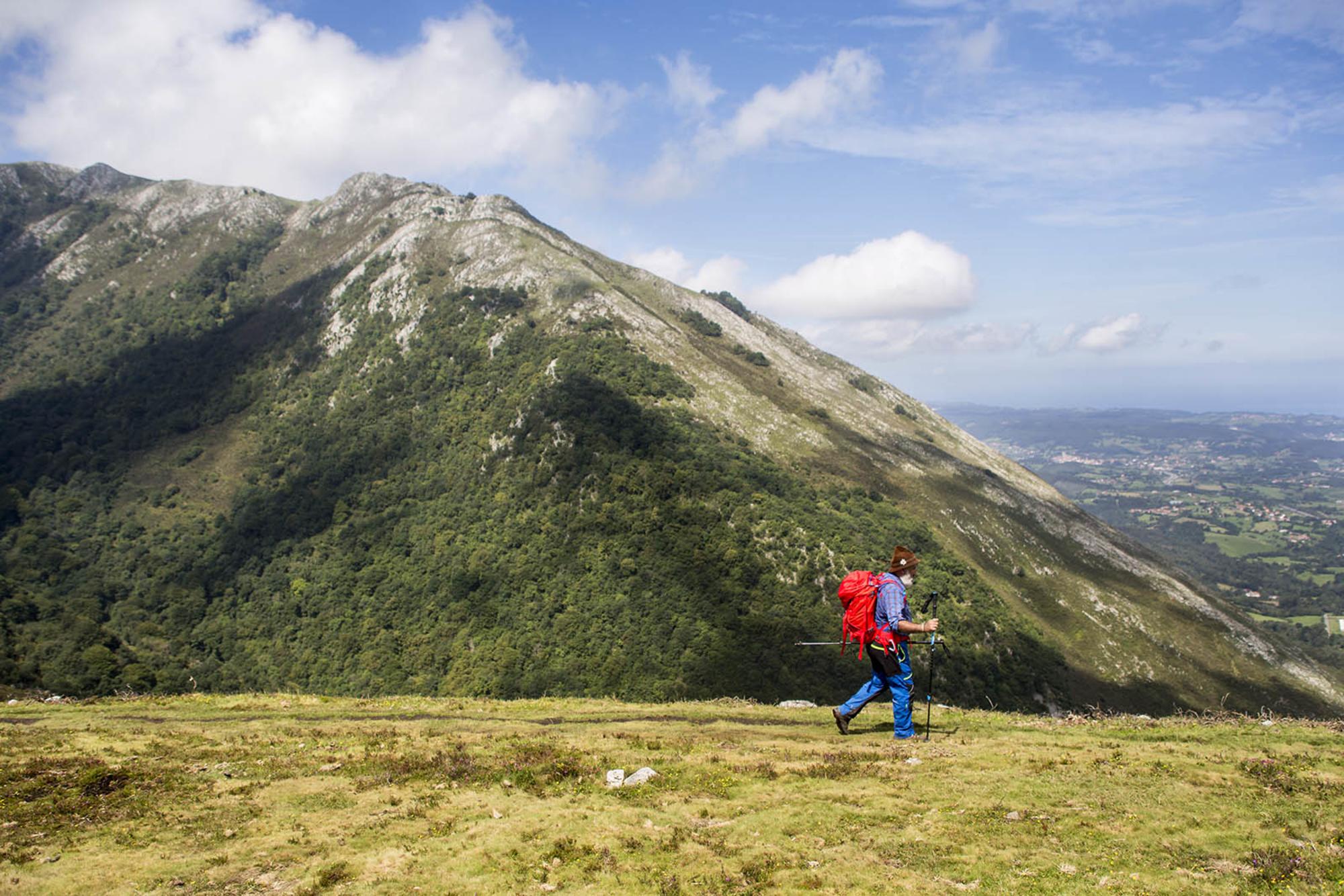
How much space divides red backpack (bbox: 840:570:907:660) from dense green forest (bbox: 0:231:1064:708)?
192 feet

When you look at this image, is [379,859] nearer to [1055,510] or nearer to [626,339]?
[626,339]

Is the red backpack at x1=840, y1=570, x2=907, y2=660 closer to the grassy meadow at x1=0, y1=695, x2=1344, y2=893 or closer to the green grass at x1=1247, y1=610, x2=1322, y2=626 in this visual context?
the grassy meadow at x1=0, y1=695, x2=1344, y2=893

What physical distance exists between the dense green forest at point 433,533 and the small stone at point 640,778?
59.4 meters

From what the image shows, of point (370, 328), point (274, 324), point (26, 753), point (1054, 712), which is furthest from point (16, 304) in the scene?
point (1054, 712)

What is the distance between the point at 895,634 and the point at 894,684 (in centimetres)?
178

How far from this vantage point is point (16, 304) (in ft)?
590

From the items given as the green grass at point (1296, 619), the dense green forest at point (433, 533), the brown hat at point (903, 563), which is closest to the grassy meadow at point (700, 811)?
the brown hat at point (903, 563)

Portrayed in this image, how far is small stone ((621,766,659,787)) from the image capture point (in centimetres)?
1490

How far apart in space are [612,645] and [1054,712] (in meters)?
55.3

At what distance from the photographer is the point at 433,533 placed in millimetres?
106062

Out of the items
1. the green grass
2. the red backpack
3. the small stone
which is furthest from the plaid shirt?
the green grass

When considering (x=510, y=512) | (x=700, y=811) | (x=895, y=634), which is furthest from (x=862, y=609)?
(x=510, y=512)

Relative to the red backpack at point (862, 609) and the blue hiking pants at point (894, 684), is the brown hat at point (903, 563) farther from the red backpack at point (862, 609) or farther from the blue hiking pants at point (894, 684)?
the blue hiking pants at point (894, 684)

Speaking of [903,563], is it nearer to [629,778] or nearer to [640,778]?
[640,778]
